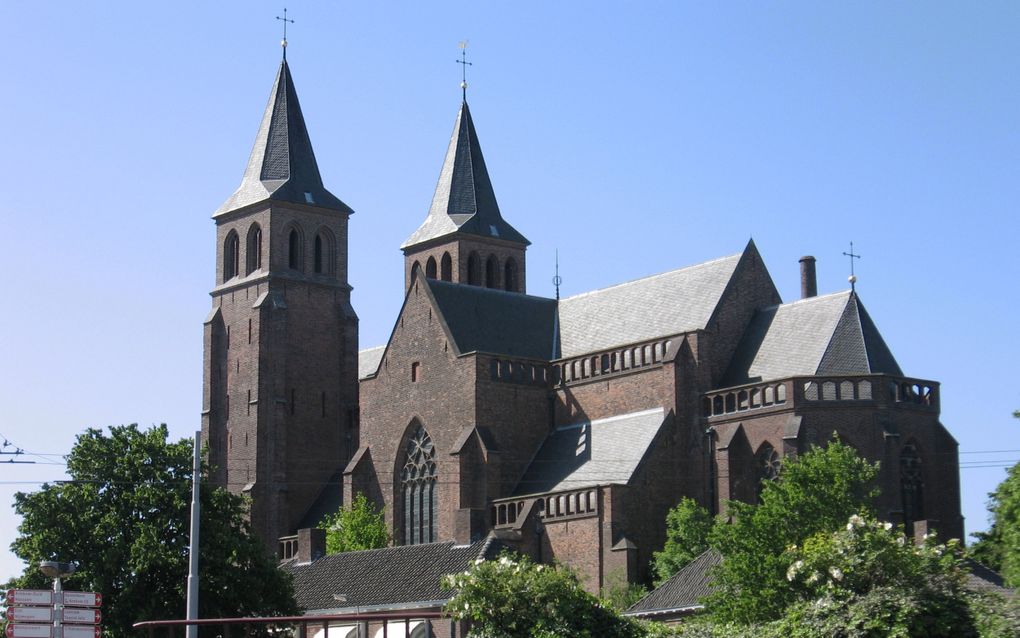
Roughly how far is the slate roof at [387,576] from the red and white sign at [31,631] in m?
25.0

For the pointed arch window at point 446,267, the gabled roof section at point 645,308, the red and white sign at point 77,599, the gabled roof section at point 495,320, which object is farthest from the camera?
the pointed arch window at point 446,267

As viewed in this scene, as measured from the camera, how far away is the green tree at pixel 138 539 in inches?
1880

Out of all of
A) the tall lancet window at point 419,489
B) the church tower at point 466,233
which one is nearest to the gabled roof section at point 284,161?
the church tower at point 466,233

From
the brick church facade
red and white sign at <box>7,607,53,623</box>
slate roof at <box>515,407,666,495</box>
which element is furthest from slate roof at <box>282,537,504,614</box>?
red and white sign at <box>7,607,53,623</box>

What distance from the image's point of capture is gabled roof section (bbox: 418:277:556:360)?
70469 mm

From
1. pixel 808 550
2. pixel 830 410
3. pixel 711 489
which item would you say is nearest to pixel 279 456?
pixel 711 489

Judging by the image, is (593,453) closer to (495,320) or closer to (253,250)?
(495,320)

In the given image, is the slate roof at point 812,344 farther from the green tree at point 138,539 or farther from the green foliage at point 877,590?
the green foliage at point 877,590

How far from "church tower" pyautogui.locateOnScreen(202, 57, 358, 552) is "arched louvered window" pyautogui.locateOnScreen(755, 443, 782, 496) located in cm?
2486

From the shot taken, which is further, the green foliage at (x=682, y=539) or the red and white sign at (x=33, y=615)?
the green foliage at (x=682, y=539)

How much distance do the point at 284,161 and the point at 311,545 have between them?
67.0ft

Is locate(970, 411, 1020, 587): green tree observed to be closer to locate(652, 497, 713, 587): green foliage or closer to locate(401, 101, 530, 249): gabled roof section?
locate(652, 497, 713, 587): green foliage

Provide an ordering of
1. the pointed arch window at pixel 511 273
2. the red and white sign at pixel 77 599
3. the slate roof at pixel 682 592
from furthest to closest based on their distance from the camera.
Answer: the pointed arch window at pixel 511 273
the slate roof at pixel 682 592
the red and white sign at pixel 77 599

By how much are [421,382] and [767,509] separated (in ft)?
85.8
